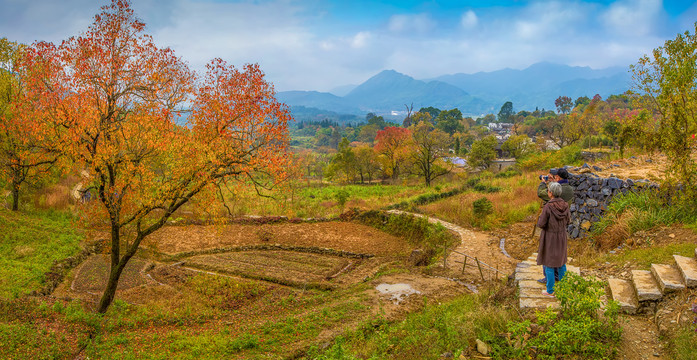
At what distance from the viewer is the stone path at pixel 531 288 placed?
633 centimetres

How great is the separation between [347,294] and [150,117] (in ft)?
22.5

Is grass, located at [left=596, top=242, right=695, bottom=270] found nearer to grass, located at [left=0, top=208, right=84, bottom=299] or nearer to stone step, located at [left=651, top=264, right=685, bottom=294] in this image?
stone step, located at [left=651, top=264, right=685, bottom=294]

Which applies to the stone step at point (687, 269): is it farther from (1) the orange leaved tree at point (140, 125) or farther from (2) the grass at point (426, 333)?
(1) the orange leaved tree at point (140, 125)

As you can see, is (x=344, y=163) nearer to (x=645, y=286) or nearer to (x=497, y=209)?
(x=497, y=209)

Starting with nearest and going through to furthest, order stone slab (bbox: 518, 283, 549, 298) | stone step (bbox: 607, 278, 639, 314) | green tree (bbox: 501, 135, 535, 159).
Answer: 1. stone step (bbox: 607, 278, 639, 314)
2. stone slab (bbox: 518, 283, 549, 298)
3. green tree (bbox: 501, 135, 535, 159)

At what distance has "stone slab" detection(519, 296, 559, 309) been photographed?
20.5ft

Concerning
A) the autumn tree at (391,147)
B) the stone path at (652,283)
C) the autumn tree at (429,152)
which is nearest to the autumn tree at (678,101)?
the stone path at (652,283)

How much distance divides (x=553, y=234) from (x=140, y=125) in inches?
375

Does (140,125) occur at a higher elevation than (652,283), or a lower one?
higher

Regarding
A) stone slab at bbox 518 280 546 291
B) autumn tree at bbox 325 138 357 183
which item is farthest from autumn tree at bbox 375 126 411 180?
stone slab at bbox 518 280 546 291

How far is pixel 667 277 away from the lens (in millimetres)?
6402

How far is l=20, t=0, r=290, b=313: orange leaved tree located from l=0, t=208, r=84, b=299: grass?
8.18ft

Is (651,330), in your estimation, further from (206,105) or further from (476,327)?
(206,105)

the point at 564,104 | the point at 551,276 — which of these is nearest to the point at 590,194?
the point at 551,276
